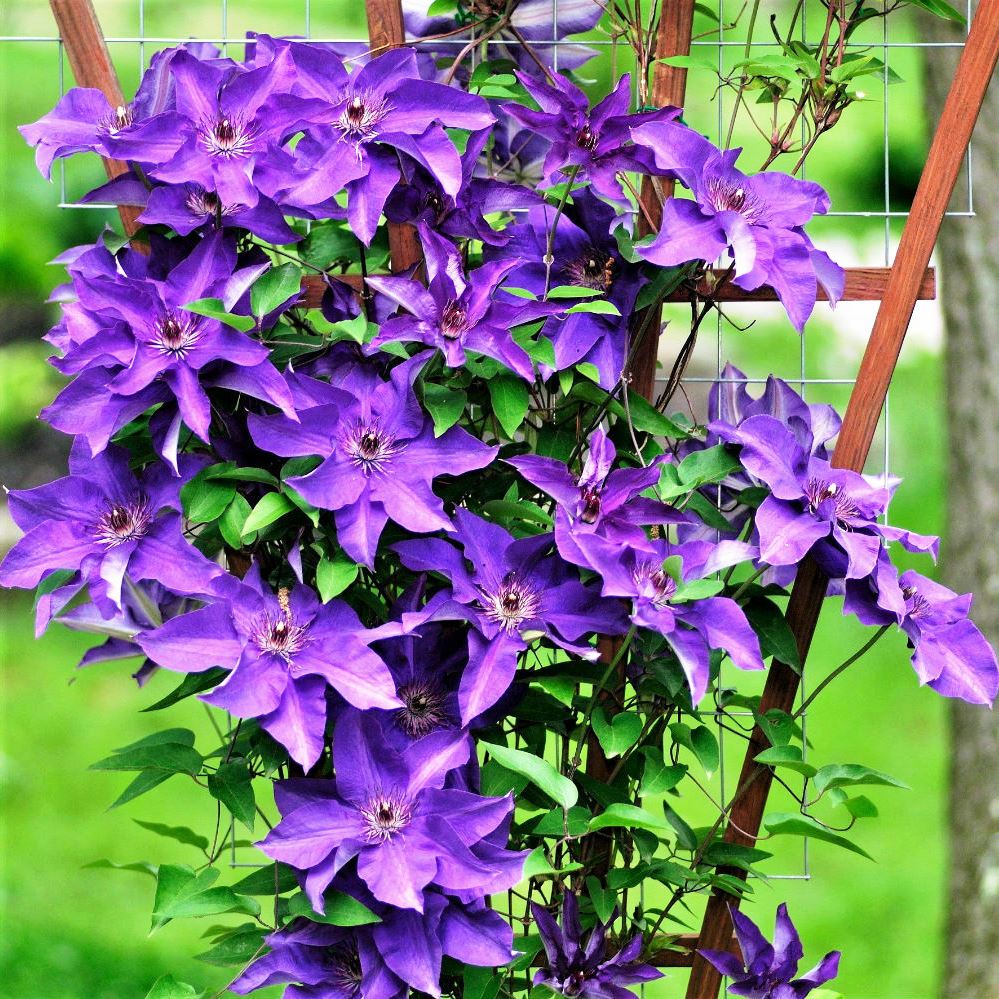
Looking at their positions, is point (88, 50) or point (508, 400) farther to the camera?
point (88, 50)

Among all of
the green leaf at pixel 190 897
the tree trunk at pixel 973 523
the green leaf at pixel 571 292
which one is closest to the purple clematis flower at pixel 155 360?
the green leaf at pixel 571 292

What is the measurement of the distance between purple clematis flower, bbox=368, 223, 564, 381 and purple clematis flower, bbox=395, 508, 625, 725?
12 centimetres

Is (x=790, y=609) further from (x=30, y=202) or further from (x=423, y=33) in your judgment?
(x=30, y=202)

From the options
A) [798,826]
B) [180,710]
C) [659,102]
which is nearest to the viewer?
[798,826]

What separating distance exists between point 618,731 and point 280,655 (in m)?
0.28

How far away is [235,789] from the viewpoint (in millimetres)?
965

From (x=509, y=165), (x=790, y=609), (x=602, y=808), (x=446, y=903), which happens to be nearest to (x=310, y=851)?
A: (x=446, y=903)

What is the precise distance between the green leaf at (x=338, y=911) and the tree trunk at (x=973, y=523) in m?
1.45

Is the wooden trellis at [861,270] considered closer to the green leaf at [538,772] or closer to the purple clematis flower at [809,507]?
the purple clematis flower at [809,507]

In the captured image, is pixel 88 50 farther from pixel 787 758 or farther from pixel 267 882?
pixel 787 758

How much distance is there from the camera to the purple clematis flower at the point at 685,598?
87 centimetres

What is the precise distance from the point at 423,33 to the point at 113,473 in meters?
0.52

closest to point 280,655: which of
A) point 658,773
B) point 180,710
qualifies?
point 658,773

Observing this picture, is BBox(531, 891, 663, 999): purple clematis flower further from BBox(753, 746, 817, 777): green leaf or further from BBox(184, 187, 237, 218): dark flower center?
BBox(184, 187, 237, 218): dark flower center
